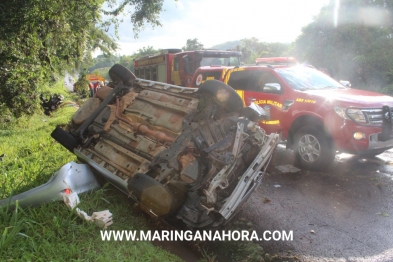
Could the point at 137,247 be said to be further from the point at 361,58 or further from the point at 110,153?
the point at 361,58

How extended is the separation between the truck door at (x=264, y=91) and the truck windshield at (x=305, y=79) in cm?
23

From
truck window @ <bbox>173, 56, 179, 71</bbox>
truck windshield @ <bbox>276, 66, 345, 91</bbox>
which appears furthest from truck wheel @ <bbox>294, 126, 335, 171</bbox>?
truck window @ <bbox>173, 56, 179, 71</bbox>

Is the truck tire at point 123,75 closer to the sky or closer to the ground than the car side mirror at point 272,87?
closer to the sky

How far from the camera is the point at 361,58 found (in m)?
18.2

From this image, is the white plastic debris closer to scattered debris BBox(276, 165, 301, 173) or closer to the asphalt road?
the asphalt road

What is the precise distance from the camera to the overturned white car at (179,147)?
3061 mm

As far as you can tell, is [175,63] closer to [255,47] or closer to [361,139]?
[361,139]

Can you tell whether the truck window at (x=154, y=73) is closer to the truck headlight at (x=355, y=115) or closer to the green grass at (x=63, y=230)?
the green grass at (x=63, y=230)

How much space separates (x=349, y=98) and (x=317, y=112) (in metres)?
0.53

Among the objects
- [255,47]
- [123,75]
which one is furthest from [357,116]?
[255,47]

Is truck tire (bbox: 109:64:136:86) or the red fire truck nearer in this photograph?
truck tire (bbox: 109:64:136:86)

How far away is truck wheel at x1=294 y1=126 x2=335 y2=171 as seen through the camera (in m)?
5.01

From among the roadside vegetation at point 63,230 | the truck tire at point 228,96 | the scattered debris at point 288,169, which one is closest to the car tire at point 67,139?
the roadside vegetation at point 63,230

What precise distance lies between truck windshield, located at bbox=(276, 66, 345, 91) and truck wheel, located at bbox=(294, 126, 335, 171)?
893 millimetres
